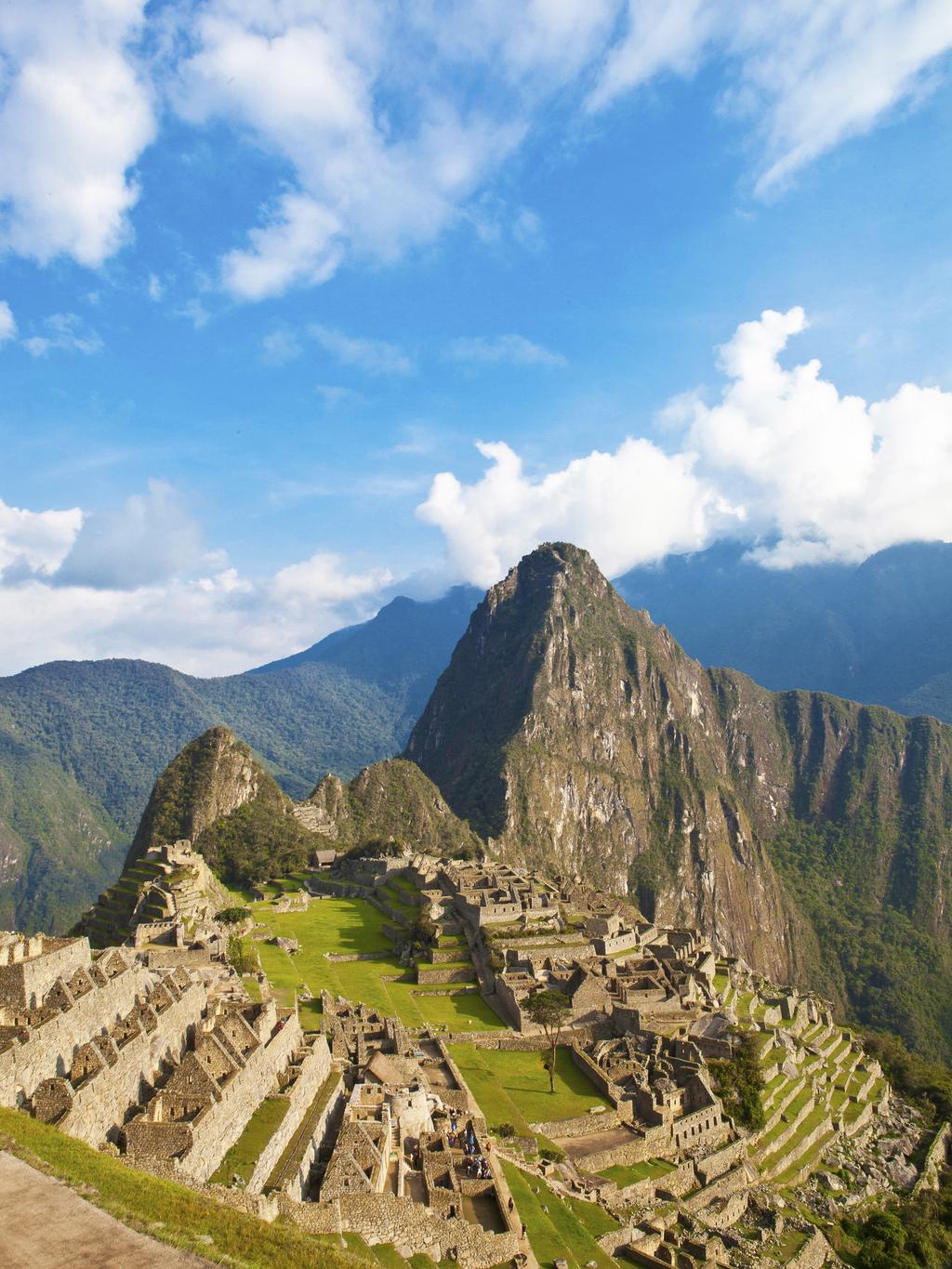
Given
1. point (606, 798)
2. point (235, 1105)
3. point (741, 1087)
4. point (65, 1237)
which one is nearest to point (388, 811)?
point (606, 798)

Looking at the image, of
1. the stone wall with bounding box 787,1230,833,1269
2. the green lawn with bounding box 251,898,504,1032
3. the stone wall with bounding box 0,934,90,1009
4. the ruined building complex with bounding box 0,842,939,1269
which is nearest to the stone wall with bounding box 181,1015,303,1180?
the ruined building complex with bounding box 0,842,939,1269

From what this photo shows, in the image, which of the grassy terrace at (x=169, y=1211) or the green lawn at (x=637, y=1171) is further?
the green lawn at (x=637, y=1171)

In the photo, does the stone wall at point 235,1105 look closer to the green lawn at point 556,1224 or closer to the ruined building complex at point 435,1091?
the ruined building complex at point 435,1091

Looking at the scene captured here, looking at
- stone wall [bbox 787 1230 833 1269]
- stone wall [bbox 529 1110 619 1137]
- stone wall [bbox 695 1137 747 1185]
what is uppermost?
stone wall [bbox 529 1110 619 1137]

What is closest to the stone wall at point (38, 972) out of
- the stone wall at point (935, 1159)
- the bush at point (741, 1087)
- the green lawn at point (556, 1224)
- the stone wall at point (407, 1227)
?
the stone wall at point (407, 1227)

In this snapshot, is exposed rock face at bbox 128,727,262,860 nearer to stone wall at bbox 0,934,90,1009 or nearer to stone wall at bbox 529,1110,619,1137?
stone wall at bbox 0,934,90,1009

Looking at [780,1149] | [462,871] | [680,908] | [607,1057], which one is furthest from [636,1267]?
[680,908]
